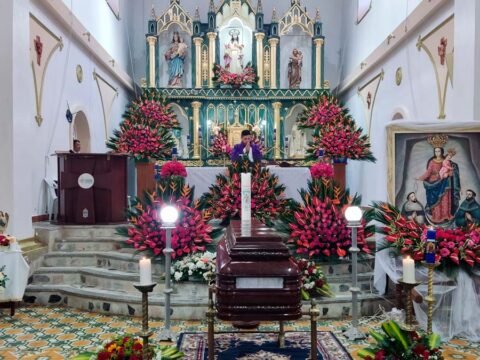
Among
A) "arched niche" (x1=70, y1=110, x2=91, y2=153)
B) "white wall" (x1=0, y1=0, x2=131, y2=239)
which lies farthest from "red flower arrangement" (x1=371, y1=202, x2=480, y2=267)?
"arched niche" (x1=70, y1=110, x2=91, y2=153)

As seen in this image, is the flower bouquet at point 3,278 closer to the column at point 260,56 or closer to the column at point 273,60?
the column at point 260,56

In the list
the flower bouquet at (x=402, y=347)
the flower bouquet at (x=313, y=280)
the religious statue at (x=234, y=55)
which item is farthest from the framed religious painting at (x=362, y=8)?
the flower bouquet at (x=402, y=347)

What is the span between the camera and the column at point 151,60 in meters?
12.9

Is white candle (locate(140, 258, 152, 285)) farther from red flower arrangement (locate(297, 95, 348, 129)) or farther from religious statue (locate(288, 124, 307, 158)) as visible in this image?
religious statue (locate(288, 124, 307, 158))

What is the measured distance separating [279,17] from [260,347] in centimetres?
1203

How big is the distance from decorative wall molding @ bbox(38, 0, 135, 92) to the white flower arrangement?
4.87 meters

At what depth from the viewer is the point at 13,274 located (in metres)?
4.96

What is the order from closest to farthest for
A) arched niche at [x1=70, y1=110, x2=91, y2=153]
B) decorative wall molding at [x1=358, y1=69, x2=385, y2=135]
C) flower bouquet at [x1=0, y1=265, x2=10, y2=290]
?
flower bouquet at [x1=0, y1=265, x2=10, y2=290], arched niche at [x1=70, y1=110, x2=91, y2=153], decorative wall molding at [x1=358, y1=69, x2=385, y2=135]

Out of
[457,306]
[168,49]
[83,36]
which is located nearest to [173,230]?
[457,306]

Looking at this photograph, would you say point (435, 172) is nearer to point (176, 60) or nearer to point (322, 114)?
point (322, 114)

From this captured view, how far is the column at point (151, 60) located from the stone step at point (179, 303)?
27.3 feet

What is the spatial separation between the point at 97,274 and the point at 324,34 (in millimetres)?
11166

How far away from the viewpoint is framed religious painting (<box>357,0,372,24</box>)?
11647 millimetres

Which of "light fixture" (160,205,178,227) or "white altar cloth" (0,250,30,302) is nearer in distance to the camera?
"light fixture" (160,205,178,227)
